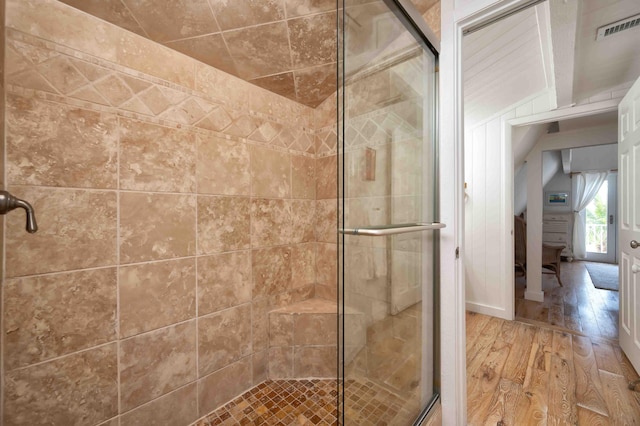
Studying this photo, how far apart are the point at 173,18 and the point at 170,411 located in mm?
1831

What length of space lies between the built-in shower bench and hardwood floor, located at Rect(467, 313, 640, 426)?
83cm

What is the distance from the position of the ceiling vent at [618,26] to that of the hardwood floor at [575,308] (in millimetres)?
2349

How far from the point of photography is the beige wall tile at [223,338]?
53.5 inches

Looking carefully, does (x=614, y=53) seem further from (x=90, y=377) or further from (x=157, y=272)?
(x=90, y=377)

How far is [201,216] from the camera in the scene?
1364 millimetres

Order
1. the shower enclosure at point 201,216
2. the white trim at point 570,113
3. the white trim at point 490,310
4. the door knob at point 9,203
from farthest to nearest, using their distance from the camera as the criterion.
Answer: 1. the white trim at point 490,310
2. the white trim at point 570,113
3. the shower enclosure at point 201,216
4. the door knob at point 9,203

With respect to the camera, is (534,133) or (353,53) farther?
(534,133)

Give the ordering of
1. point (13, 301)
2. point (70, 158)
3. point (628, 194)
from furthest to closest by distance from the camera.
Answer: point (628, 194) < point (70, 158) < point (13, 301)

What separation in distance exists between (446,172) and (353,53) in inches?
28.3

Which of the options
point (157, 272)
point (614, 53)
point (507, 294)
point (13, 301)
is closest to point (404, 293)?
point (157, 272)

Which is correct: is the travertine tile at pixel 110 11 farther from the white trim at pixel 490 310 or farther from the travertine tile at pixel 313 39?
the white trim at pixel 490 310

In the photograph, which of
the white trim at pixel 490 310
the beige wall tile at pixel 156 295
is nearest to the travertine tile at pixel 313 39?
the beige wall tile at pixel 156 295

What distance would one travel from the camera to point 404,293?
1093 mm

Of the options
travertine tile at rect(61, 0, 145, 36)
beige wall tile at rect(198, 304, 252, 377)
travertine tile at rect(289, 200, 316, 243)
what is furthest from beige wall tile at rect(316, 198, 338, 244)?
travertine tile at rect(61, 0, 145, 36)
